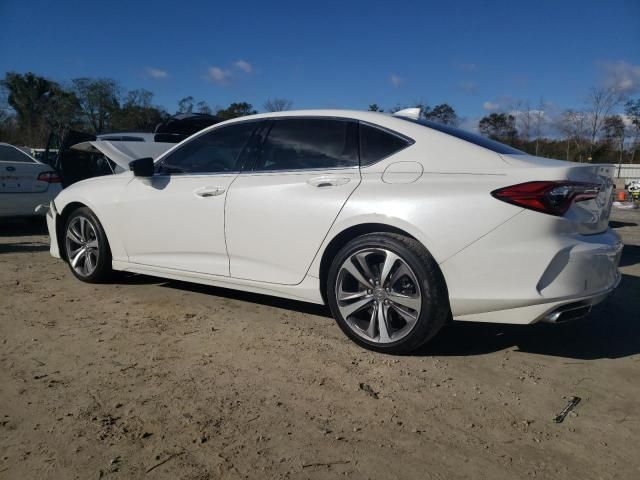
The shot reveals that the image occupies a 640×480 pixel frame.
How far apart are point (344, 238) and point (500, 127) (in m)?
42.2

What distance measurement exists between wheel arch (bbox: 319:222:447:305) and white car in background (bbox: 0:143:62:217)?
5685 mm

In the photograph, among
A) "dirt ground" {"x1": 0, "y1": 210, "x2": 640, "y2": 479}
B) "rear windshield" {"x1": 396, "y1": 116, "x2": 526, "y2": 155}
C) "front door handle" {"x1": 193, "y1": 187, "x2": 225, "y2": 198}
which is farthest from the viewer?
"front door handle" {"x1": 193, "y1": 187, "x2": 225, "y2": 198}

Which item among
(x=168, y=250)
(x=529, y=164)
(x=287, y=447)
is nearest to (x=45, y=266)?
(x=168, y=250)

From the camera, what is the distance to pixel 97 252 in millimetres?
4504

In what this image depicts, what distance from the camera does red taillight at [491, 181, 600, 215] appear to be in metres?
2.66

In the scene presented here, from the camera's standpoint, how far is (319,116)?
3574mm

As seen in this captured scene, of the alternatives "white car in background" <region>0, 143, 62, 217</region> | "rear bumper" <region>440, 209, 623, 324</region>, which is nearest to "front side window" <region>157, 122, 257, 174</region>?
"rear bumper" <region>440, 209, 623, 324</region>

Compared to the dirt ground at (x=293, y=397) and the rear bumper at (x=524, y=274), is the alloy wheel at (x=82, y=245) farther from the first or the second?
the rear bumper at (x=524, y=274)

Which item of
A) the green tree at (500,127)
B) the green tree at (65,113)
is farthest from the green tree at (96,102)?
the green tree at (500,127)

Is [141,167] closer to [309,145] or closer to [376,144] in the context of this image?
[309,145]

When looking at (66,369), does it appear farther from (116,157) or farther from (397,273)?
(116,157)

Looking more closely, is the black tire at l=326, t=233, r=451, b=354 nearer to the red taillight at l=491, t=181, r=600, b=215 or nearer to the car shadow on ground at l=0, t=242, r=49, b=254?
the red taillight at l=491, t=181, r=600, b=215

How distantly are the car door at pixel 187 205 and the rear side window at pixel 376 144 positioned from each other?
3.33 ft

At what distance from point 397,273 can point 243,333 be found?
3.78 ft
